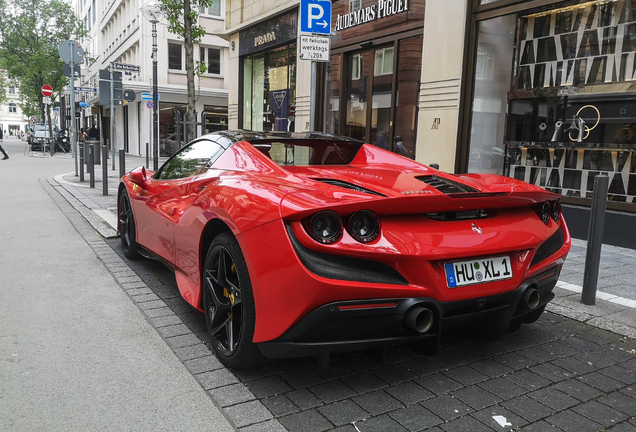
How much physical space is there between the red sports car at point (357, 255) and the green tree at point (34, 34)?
151 ft

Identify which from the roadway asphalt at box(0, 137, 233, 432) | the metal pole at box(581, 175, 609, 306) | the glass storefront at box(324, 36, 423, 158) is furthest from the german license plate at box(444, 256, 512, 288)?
the glass storefront at box(324, 36, 423, 158)

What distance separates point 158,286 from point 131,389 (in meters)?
1.92

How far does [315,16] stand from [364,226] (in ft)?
15.3

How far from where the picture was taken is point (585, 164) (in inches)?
301

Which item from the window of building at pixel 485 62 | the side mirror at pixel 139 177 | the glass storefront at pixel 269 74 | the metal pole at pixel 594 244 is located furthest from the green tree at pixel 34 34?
the metal pole at pixel 594 244

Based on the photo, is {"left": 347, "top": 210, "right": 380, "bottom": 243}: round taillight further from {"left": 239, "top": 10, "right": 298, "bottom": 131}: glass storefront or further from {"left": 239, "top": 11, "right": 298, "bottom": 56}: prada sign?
{"left": 239, "top": 11, "right": 298, "bottom": 56}: prada sign

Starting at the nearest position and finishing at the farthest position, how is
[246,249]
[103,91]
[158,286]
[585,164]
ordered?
[246,249] < [158,286] < [585,164] < [103,91]

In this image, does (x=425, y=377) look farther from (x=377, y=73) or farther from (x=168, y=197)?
(x=377, y=73)

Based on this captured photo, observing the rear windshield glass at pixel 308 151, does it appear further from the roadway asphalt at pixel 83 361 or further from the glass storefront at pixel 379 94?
the glass storefront at pixel 379 94

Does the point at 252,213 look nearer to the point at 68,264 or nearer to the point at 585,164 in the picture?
the point at 68,264

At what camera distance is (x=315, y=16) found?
6449 mm

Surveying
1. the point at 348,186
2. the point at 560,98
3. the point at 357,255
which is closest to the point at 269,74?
the point at 560,98

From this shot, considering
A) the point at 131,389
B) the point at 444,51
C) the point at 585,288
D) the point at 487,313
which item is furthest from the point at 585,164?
the point at 131,389

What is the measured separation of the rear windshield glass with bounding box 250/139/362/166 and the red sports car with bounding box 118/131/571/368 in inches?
1.9
